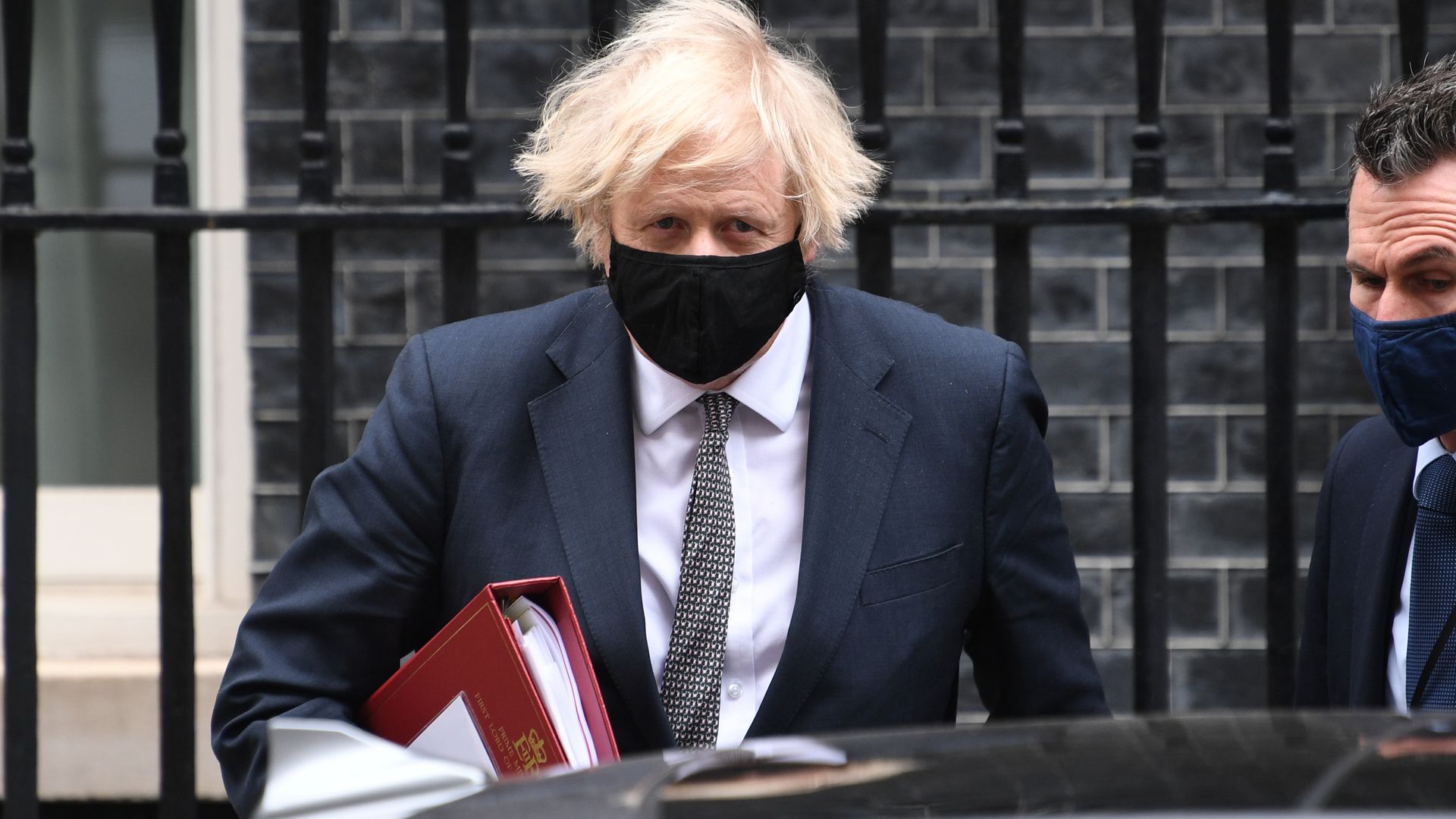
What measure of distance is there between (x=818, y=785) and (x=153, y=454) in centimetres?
363

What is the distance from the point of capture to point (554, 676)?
1913mm

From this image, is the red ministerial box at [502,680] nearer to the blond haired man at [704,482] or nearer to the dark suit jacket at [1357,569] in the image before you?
the blond haired man at [704,482]

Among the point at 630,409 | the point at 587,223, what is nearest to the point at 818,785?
the point at 630,409

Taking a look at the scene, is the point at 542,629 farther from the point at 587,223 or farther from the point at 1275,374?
the point at 1275,374

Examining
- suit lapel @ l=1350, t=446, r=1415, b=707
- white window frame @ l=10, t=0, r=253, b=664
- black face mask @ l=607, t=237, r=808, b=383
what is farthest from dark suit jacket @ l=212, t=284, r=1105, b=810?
white window frame @ l=10, t=0, r=253, b=664

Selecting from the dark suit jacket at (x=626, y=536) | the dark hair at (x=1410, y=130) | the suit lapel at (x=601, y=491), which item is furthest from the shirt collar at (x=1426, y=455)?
the suit lapel at (x=601, y=491)

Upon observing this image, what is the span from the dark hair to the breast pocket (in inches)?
32.7

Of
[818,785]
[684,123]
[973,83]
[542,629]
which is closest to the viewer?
[818,785]

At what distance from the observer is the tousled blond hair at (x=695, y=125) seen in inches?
84.9

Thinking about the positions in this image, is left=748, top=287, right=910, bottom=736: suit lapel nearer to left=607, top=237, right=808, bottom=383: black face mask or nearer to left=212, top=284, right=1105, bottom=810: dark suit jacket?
left=212, top=284, right=1105, bottom=810: dark suit jacket

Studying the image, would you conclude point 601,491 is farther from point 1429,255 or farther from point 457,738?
point 1429,255

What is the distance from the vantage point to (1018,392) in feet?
7.63

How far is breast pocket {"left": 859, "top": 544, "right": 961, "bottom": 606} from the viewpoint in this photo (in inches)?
87.3

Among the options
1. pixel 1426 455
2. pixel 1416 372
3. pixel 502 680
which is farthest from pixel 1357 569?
pixel 502 680
